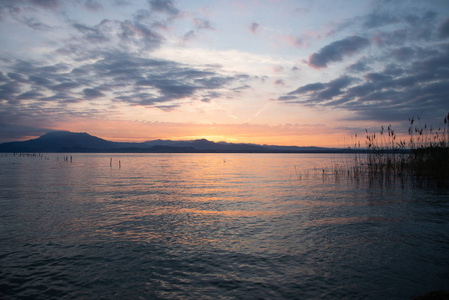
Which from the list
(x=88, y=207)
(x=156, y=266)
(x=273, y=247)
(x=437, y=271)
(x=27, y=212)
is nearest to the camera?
(x=437, y=271)

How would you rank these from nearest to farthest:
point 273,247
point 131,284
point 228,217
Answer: point 131,284, point 273,247, point 228,217

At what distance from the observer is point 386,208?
16.0 m

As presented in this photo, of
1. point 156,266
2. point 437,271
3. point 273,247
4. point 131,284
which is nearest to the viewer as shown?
point 131,284

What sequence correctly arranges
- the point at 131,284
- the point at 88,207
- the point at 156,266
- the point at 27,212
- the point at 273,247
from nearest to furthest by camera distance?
the point at 131,284 → the point at 156,266 → the point at 273,247 → the point at 27,212 → the point at 88,207

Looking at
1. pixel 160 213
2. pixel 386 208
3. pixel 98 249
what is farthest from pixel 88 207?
pixel 386 208

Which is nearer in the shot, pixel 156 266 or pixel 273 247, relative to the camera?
pixel 156 266

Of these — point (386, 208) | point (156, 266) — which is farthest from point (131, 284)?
point (386, 208)

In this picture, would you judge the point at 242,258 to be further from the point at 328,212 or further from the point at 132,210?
the point at 132,210

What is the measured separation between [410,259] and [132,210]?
13.6 m

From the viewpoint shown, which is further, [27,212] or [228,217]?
[27,212]

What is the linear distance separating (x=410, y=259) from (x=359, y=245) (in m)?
1.65

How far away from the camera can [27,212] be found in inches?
610

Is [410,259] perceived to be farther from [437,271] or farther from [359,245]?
[359,245]

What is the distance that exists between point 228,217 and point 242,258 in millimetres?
5684
